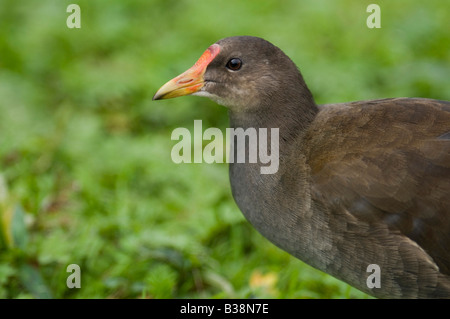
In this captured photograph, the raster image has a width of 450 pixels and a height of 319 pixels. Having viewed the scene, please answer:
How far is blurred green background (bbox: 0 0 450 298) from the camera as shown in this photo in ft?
12.6

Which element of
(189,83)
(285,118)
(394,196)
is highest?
(189,83)

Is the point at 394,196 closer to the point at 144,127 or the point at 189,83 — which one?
the point at 189,83

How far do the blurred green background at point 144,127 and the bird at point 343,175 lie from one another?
2.09ft

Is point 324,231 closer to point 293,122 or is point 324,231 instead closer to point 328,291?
point 293,122

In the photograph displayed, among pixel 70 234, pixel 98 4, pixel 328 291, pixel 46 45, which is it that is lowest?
pixel 328 291

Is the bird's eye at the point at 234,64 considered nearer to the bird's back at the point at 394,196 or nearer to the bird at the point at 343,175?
the bird at the point at 343,175

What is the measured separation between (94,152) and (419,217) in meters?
2.63

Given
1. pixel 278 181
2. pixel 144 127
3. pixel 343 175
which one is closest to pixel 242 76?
pixel 278 181

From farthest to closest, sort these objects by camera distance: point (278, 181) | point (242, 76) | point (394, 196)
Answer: point (242, 76), point (278, 181), point (394, 196)

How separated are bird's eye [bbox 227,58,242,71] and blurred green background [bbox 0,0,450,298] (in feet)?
3.64

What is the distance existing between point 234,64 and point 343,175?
780 mm

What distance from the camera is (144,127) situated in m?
5.50
